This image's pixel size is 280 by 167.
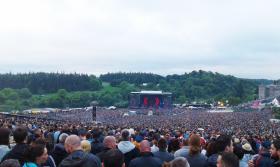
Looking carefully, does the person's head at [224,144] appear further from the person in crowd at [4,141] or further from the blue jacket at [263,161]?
the person in crowd at [4,141]

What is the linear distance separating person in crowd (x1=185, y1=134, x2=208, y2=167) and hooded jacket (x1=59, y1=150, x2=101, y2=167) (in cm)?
149

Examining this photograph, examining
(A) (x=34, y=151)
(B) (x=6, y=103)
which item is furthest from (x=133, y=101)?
(A) (x=34, y=151)

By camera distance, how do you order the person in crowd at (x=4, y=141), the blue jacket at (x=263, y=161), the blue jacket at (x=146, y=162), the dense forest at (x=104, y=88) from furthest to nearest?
the dense forest at (x=104, y=88) < the blue jacket at (x=263, y=161) < the blue jacket at (x=146, y=162) < the person in crowd at (x=4, y=141)

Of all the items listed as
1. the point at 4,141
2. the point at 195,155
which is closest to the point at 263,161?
the point at 195,155

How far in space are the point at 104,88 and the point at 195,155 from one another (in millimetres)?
156494

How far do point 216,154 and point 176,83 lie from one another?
177 metres

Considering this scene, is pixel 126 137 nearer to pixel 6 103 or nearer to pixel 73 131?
pixel 73 131

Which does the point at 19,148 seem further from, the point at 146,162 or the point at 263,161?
the point at 263,161

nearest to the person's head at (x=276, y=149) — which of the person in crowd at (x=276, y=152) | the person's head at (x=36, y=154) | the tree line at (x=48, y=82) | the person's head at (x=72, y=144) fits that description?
the person in crowd at (x=276, y=152)

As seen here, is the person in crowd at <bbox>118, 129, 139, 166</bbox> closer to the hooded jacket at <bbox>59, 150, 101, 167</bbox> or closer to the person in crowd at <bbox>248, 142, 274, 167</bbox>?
the person in crowd at <bbox>248, 142, 274, 167</bbox>

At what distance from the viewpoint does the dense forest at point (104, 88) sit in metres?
121

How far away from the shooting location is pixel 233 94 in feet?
592

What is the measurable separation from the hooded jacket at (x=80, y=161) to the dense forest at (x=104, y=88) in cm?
9850

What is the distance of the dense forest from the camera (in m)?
121
